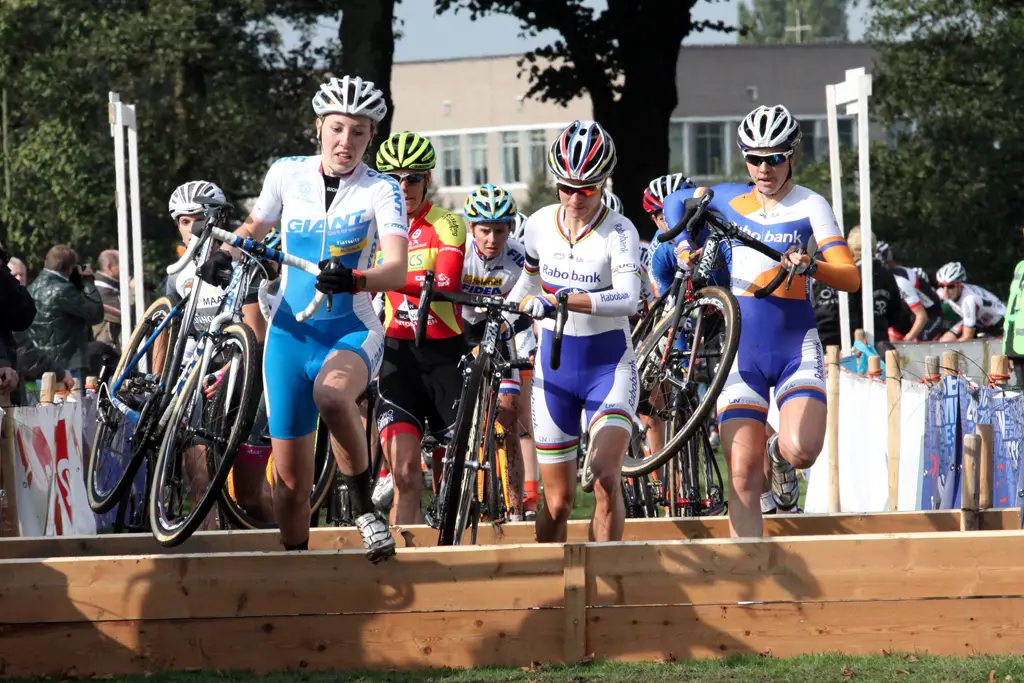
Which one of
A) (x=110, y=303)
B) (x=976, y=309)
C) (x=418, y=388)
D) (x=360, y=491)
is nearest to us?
(x=360, y=491)

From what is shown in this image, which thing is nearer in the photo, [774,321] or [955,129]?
[774,321]

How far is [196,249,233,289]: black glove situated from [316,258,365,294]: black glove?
3.34 ft

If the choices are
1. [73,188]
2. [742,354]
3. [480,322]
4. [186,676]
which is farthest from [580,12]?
[186,676]

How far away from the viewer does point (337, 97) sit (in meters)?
7.63

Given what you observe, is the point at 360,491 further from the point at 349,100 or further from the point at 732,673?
the point at 732,673

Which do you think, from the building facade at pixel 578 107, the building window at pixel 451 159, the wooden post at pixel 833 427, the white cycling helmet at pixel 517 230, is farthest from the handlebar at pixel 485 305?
the building window at pixel 451 159

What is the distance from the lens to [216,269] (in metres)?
8.00

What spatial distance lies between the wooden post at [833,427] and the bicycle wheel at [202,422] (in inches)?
209

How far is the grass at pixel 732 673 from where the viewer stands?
692 cm

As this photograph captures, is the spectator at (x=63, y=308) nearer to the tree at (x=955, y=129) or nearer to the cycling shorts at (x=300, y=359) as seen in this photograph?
the cycling shorts at (x=300, y=359)

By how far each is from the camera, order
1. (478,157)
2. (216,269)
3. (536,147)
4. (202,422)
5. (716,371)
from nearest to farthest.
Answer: (216,269) → (202,422) → (716,371) → (536,147) → (478,157)

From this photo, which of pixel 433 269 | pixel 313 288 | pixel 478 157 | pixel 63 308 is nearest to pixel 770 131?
pixel 433 269

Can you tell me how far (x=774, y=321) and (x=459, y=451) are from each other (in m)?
1.70

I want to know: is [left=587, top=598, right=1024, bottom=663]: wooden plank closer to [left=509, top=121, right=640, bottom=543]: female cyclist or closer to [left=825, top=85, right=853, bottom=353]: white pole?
[left=509, top=121, right=640, bottom=543]: female cyclist
